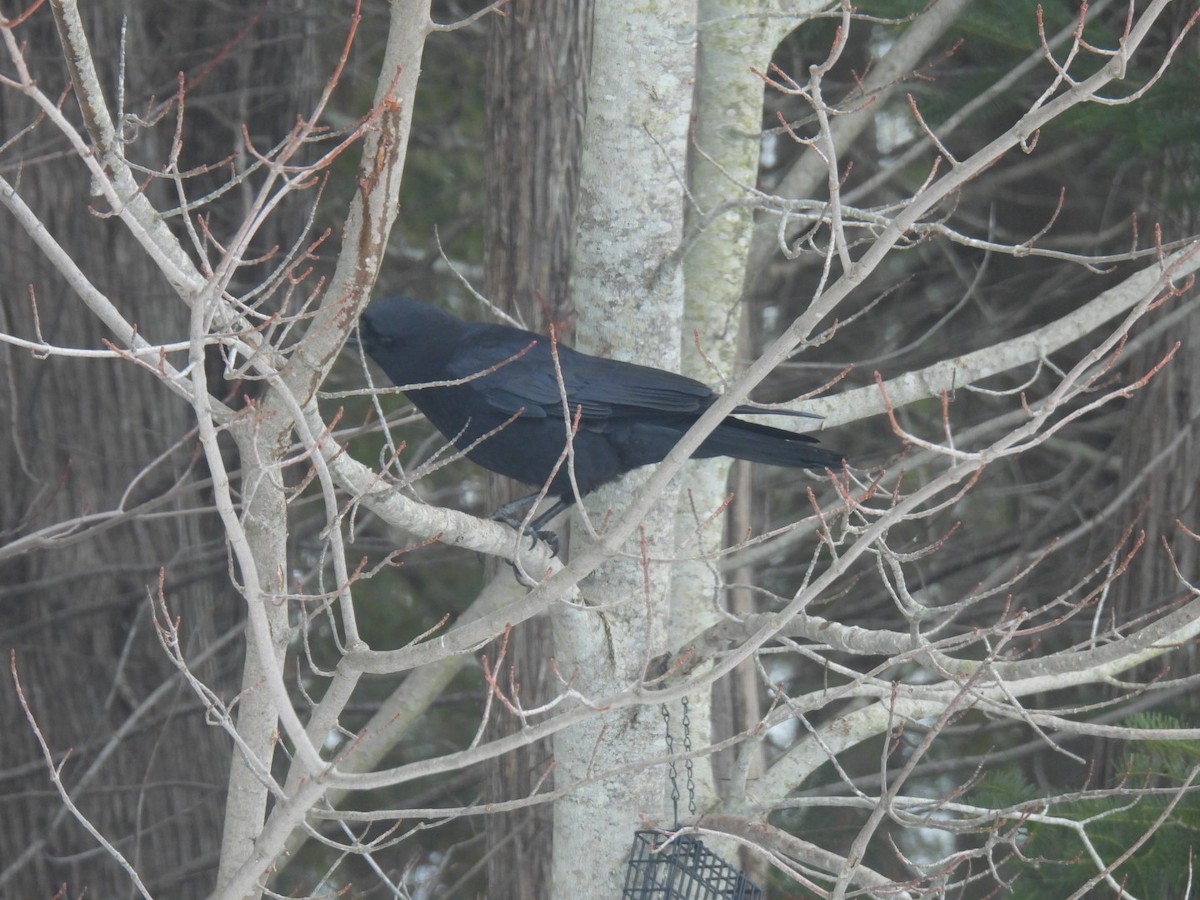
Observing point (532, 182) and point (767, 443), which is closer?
point (767, 443)

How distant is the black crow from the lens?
4480mm

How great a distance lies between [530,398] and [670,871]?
1.56 meters

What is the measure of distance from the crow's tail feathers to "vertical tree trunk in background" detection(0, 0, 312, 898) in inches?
114

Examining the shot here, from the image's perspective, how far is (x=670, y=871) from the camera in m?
4.38

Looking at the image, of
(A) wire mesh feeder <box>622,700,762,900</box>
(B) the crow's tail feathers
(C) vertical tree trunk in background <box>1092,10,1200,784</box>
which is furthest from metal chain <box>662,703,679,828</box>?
(C) vertical tree trunk in background <box>1092,10,1200,784</box>

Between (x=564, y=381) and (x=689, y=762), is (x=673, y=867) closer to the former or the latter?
(x=689, y=762)

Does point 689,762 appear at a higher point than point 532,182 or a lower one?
lower

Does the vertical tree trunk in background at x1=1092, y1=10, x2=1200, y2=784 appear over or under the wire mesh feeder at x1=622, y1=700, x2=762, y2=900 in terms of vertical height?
over

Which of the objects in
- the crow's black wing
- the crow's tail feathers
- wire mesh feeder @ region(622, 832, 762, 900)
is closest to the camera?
the crow's tail feathers

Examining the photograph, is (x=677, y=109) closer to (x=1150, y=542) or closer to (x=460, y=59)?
(x=1150, y=542)

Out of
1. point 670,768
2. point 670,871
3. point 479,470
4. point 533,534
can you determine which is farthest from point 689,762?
point 479,470

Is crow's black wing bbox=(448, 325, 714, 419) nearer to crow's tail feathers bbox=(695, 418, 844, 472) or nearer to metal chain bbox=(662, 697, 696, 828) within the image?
crow's tail feathers bbox=(695, 418, 844, 472)

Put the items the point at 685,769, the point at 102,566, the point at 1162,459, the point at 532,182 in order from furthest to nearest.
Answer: the point at 102,566, the point at 1162,459, the point at 532,182, the point at 685,769

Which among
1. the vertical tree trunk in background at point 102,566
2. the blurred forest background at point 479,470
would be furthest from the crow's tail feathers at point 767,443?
the vertical tree trunk in background at point 102,566
